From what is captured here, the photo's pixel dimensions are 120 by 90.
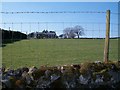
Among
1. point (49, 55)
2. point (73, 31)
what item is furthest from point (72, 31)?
point (49, 55)

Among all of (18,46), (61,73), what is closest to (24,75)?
(61,73)

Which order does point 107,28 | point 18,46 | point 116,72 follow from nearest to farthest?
point 116,72 < point 107,28 < point 18,46

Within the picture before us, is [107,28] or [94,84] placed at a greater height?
[107,28]

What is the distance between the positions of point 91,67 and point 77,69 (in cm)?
34

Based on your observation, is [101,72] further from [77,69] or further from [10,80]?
[10,80]

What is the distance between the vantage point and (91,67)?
20.7 feet

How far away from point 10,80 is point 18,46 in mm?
20959

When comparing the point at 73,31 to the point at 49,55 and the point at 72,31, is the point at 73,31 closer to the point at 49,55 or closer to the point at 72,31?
the point at 72,31

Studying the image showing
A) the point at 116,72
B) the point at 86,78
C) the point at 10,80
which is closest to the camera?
A: the point at 10,80

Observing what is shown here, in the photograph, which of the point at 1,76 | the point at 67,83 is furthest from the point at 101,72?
the point at 1,76

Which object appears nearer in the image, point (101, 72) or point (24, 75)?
point (24, 75)

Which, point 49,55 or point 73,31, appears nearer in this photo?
point 73,31

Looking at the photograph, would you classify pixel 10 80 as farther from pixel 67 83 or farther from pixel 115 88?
pixel 115 88

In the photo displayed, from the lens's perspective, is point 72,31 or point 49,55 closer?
point 72,31
